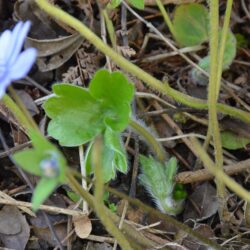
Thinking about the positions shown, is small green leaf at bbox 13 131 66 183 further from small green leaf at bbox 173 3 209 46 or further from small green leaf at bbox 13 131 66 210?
small green leaf at bbox 173 3 209 46

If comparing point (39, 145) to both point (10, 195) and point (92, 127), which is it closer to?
point (92, 127)

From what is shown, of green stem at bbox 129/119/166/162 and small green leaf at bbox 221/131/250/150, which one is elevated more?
green stem at bbox 129/119/166/162

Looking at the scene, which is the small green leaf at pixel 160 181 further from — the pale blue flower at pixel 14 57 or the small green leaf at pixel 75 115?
the pale blue flower at pixel 14 57

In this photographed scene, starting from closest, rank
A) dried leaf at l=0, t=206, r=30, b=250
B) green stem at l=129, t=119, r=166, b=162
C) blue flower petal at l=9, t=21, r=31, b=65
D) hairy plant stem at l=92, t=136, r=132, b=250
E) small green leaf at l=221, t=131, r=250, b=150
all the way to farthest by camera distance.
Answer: hairy plant stem at l=92, t=136, r=132, b=250
blue flower petal at l=9, t=21, r=31, b=65
green stem at l=129, t=119, r=166, b=162
dried leaf at l=0, t=206, r=30, b=250
small green leaf at l=221, t=131, r=250, b=150

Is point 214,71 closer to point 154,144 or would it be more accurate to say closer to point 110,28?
point 154,144

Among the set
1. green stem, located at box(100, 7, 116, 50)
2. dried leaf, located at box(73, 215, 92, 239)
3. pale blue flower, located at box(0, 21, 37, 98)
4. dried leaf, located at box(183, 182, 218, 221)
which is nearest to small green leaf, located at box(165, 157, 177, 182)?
dried leaf, located at box(183, 182, 218, 221)

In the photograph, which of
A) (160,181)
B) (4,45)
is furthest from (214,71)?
(4,45)
